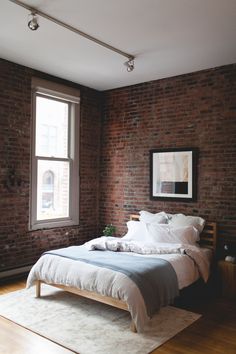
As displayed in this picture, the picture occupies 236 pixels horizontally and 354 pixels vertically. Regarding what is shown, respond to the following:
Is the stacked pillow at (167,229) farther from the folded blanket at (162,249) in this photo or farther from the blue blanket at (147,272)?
the blue blanket at (147,272)

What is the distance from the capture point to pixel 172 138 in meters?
5.49

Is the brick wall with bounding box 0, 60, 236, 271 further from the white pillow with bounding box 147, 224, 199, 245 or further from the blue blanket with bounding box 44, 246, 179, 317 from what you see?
the blue blanket with bounding box 44, 246, 179, 317

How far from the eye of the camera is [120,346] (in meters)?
2.98

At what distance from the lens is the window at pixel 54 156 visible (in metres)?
5.34

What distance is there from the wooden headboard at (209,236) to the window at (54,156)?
229 cm

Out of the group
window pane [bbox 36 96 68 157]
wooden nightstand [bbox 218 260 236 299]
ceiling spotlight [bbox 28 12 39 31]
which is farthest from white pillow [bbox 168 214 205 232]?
ceiling spotlight [bbox 28 12 39 31]

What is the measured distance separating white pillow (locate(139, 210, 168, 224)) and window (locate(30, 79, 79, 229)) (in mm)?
1285

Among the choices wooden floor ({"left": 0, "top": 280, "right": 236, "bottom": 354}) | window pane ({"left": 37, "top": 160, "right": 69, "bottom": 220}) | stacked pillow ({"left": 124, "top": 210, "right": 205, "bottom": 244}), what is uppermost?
window pane ({"left": 37, "top": 160, "right": 69, "bottom": 220})

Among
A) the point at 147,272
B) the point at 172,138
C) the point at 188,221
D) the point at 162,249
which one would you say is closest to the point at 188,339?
the point at 147,272

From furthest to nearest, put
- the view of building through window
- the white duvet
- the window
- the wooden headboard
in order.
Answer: the view of building through window
the window
the wooden headboard
the white duvet

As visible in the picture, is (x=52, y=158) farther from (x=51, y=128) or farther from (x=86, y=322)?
(x=86, y=322)

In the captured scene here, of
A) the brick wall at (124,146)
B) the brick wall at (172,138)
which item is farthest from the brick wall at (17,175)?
the brick wall at (172,138)

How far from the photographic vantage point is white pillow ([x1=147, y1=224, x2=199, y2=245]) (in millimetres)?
4633

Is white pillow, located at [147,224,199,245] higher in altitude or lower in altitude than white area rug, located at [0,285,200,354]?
higher
